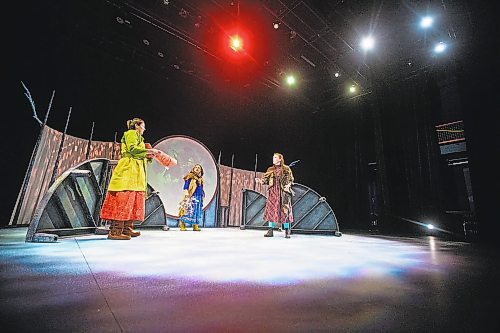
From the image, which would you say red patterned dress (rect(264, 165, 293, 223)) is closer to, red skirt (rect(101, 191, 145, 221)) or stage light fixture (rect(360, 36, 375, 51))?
red skirt (rect(101, 191, 145, 221))

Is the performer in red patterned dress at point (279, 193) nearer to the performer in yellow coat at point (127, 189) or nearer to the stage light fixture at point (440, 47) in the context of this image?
the performer in yellow coat at point (127, 189)

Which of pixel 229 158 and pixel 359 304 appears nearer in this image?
pixel 359 304

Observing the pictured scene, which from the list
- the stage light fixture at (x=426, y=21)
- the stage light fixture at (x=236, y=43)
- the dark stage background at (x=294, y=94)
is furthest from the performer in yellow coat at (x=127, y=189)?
the stage light fixture at (x=426, y=21)

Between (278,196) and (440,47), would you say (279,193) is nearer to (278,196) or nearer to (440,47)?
(278,196)

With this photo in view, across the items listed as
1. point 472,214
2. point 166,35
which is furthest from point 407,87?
point 166,35

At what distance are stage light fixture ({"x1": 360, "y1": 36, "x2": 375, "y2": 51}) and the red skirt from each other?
6167 mm

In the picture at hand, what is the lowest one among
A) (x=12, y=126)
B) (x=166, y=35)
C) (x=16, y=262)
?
(x=16, y=262)

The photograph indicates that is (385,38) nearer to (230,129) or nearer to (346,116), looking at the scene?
(346,116)

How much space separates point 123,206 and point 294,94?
673 centimetres

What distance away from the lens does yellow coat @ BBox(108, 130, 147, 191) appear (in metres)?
2.93

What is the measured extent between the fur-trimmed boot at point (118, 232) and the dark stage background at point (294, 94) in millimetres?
1850

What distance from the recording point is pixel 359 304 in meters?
0.91

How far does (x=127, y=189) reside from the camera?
115 inches

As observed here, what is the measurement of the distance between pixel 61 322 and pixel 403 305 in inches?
46.0
